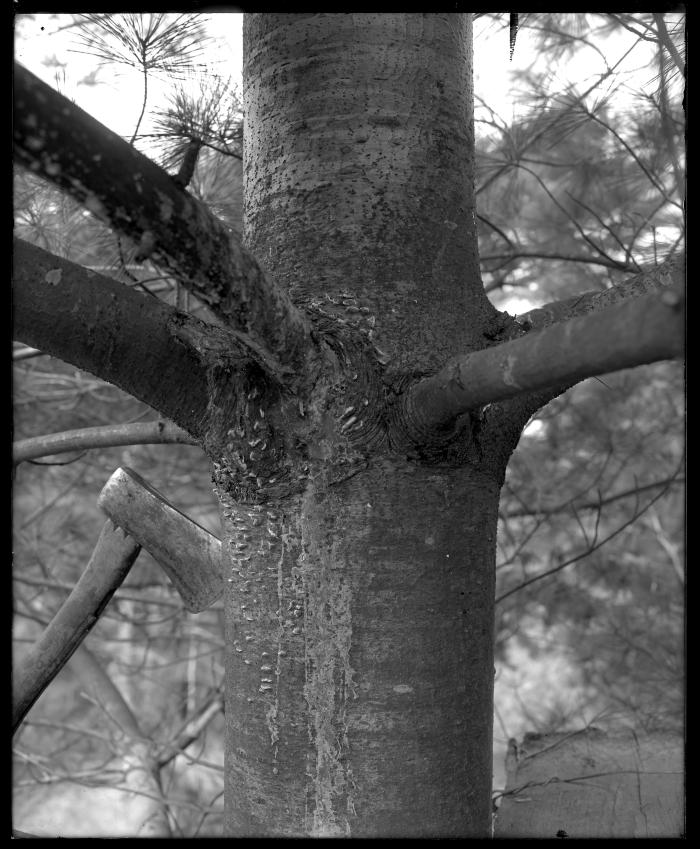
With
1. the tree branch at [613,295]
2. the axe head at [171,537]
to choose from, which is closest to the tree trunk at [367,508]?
the tree branch at [613,295]

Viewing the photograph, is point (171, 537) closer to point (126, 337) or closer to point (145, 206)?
point (126, 337)

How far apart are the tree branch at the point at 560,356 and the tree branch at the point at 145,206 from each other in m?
0.15

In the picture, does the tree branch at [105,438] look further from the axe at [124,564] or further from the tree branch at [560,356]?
the tree branch at [560,356]

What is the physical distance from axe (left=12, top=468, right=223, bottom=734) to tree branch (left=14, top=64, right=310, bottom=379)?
572mm

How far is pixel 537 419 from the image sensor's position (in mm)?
2500

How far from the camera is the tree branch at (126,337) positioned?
25.2 inches

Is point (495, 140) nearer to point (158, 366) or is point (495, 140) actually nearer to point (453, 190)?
point (453, 190)

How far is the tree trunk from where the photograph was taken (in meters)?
0.72

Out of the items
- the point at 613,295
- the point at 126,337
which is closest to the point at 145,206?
the point at 126,337

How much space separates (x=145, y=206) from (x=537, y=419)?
213cm

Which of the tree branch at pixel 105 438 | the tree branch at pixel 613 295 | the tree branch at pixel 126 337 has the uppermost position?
the tree branch at pixel 613 295

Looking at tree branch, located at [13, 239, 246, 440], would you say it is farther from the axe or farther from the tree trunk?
the axe

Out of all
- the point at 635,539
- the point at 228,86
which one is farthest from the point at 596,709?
the point at 228,86

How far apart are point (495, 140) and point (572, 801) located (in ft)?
5.10
